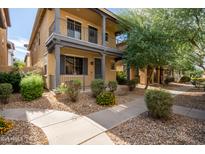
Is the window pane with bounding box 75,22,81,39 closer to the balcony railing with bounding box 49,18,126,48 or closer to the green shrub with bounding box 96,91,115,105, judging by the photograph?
the balcony railing with bounding box 49,18,126,48

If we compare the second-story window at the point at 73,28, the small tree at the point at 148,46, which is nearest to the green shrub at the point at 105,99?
the small tree at the point at 148,46

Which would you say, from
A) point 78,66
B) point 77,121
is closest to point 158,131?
point 77,121

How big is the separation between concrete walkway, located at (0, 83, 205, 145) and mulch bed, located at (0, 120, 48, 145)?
0.18 meters

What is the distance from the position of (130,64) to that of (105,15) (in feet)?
13.6

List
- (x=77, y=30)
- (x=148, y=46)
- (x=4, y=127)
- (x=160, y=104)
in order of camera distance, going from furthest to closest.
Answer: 1. (x=77, y=30)
2. (x=148, y=46)
3. (x=160, y=104)
4. (x=4, y=127)

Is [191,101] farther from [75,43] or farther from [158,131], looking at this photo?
[75,43]

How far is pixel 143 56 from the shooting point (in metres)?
11.5

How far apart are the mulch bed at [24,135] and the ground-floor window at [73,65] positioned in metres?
7.05

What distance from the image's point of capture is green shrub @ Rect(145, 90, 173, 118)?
6246mm

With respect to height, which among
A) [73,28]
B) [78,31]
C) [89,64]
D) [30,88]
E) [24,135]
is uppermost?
[73,28]

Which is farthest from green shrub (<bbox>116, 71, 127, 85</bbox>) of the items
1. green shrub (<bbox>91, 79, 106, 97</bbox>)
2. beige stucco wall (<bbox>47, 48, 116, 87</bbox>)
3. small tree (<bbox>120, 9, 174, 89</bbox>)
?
green shrub (<bbox>91, 79, 106, 97</bbox>)

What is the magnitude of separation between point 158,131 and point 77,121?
271cm

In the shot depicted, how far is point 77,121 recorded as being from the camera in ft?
18.7
